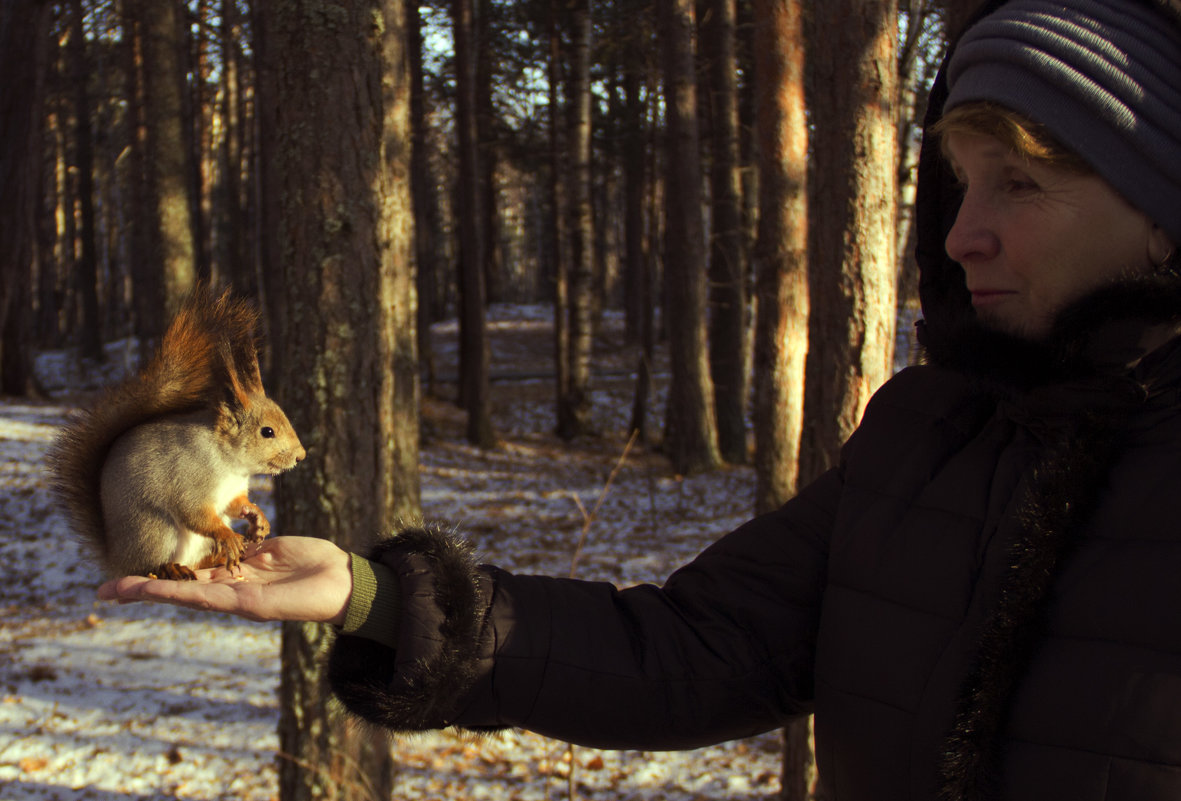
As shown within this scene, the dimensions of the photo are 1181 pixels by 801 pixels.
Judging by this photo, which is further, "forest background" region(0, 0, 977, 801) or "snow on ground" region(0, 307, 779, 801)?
"snow on ground" region(0, 307, 779, 801)

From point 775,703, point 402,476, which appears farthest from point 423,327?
point 775,703

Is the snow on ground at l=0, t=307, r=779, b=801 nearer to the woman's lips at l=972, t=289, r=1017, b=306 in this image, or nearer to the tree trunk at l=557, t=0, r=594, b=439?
the woman's lips at l=972, t=289, r=1017, b=306

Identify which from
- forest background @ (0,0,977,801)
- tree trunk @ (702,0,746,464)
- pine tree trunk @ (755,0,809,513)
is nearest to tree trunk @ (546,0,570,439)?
forest background @ (0,0,977,801)

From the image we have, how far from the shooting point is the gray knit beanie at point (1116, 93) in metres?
1.30

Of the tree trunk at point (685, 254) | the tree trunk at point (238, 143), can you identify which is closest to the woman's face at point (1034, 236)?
the tree trunk at point (685, 254)

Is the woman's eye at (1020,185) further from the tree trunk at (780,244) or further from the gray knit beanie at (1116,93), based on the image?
the tree trunk at (780,244)

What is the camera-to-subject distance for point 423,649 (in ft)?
4.93

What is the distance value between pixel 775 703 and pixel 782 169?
5.03 metres

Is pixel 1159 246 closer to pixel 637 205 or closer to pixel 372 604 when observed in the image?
pixel 372 604

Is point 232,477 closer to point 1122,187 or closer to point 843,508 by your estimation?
point 843,508

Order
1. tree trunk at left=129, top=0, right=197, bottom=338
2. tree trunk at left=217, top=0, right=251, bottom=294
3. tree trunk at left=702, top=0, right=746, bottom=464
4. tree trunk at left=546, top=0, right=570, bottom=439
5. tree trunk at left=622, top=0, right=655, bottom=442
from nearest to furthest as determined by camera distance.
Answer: tree trunk at left=129, top=0, right=197, bottom=338 → tree trunk at left=702, top=0, right=746, bottom=464 → tree trunk at left=622, top=0, right=655, bottom=442 → tree trunk at left=546, top=0, right=570, bottom=439 → tree trunk at left=217, top=0, right=251, bottom=294

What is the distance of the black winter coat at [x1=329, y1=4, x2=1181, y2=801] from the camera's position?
122cm

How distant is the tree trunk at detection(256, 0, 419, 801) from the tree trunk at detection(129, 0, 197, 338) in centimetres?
401

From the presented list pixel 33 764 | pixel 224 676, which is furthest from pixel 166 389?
pixel 224 676
